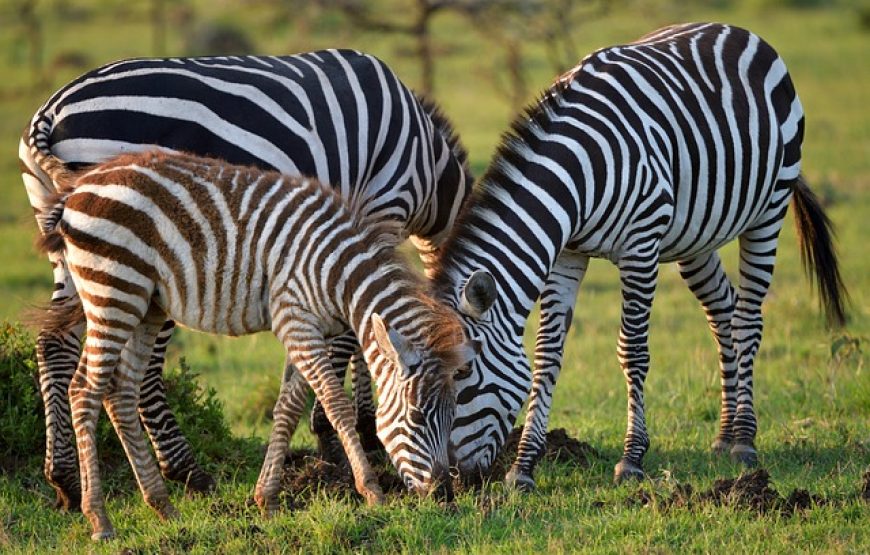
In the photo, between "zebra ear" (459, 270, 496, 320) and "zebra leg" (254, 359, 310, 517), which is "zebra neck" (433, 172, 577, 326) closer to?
"zebra ear" (459, 270, 496, 320)

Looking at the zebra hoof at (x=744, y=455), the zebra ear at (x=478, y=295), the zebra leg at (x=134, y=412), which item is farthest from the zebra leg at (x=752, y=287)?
the zebra leg at (x=134, y=412)

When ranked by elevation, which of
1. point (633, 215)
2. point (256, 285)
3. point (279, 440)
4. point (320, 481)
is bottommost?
point (320, 481)

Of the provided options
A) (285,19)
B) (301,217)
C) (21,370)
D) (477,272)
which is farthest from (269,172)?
(285,19)

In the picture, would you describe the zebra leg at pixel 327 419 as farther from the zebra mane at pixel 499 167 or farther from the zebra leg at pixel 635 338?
the zebra leg at pixel 635 338

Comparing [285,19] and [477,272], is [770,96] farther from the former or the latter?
[285,19]

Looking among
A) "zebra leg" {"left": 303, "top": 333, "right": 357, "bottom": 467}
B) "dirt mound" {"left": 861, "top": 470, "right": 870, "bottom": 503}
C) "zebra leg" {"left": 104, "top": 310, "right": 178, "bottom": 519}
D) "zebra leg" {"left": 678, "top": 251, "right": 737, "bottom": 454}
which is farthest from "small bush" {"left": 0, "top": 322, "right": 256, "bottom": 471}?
"dirt mound" {"left": 861, "top": 470, "right": 870, "bottom": 503}

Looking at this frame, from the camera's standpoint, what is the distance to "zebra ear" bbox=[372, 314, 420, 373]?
5445 millimetres

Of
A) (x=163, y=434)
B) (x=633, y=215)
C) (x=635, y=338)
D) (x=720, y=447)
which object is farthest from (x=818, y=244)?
(x=163, y=434)

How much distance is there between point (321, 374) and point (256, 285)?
0.57 meters

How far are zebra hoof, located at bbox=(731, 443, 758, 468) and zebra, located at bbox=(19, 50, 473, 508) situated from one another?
2.33 m

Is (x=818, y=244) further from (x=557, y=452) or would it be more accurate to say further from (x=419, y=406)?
(x=419, y=406)

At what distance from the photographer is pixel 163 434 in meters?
7.02

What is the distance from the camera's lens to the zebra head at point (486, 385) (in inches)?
238

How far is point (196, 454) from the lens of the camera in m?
7.32
